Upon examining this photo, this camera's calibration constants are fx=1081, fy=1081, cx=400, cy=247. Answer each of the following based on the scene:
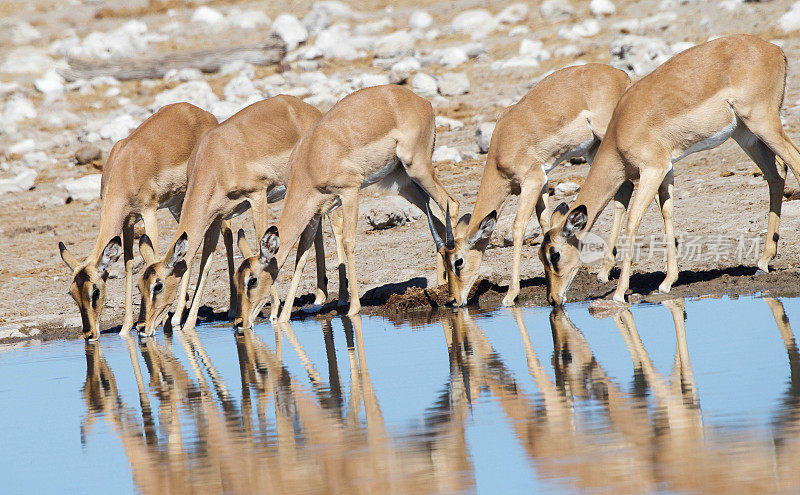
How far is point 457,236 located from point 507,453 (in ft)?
23.2

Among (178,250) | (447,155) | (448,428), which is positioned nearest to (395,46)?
(447,155)

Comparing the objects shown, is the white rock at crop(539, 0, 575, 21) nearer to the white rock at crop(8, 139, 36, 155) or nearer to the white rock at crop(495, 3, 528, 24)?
the white rock at crop(495, 3, 528, 24)

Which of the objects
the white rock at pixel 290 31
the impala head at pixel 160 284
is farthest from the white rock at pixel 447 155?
the white rock at pixel 290 31

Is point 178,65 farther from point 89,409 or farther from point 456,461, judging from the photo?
point 456,461

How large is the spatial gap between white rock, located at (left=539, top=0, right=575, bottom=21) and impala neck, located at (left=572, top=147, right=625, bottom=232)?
2046cm

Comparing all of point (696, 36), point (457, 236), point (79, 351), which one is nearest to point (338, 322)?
point (457, 236)

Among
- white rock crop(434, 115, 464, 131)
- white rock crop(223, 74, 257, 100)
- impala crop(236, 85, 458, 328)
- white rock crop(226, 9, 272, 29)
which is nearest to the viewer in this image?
impala crop(236, 85, 458, 328)

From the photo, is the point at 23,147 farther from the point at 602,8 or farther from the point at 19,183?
the point at 602,8

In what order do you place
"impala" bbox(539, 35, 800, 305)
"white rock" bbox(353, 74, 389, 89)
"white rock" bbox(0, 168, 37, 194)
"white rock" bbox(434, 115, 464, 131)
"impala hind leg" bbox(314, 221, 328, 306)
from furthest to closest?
1. "white rock" bbox(353, 74, 389, 89)
2. "white rock" bbox(0, 168, 37, 194)
3. "white rock" bbox(434, 115, 464, 131)
4. "impala hind leg" bbox(314, 221, 328, 306)
5. "impala" bbox(539, 35, 800, 305)

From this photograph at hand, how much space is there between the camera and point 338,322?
11.8 metres

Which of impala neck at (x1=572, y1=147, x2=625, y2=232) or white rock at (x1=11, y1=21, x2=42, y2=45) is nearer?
impala neck at (x1=572, y1=147, x2=625, y2=232)

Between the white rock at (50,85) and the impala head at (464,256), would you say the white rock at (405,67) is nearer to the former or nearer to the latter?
the white rock at (50,85)

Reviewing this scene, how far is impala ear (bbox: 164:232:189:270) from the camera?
12250mm

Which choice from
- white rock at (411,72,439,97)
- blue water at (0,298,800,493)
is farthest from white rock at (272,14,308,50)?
blue water at (0,298,800,493)
